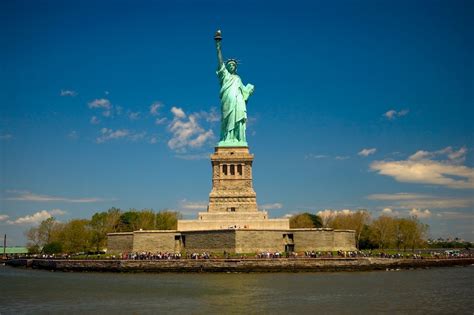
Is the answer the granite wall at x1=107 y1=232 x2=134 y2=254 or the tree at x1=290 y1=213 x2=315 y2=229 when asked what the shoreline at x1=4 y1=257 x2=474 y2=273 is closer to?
the granite wall at x1=107 y1=232 x2=134 y2=254

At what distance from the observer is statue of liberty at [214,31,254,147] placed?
57125mm

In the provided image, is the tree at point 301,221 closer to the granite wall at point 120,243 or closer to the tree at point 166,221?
the tree at point 166,221

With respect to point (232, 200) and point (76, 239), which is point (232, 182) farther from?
point (76, 239)

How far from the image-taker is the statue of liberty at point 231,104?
187 ft

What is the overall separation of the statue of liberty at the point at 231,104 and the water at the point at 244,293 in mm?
19016

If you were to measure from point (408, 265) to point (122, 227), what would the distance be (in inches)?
1589

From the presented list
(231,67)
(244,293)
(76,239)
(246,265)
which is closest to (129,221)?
(76,239)

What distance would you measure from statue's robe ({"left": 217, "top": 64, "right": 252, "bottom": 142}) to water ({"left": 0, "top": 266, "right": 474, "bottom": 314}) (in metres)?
19.3

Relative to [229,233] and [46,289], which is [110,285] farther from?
[229,233]

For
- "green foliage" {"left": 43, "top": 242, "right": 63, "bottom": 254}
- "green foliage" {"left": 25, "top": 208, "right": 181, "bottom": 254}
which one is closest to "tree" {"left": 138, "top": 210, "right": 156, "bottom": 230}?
"green foliage" {"left": 25, "top": 208, "right": 181, "bottom": 254}

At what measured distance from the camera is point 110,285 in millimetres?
34781

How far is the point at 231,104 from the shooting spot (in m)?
57.2

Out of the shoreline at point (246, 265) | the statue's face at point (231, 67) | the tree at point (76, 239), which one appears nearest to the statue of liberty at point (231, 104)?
the statue's face at point (231, 67)

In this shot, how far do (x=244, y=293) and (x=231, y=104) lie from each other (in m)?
29.8
